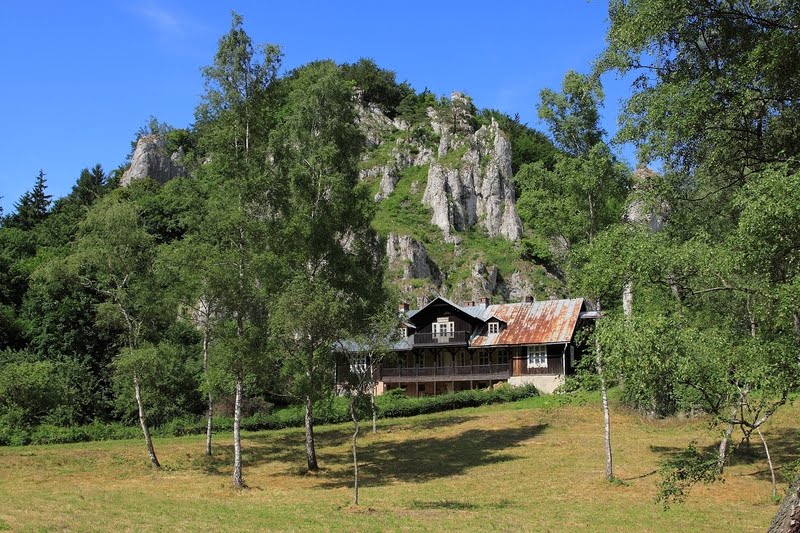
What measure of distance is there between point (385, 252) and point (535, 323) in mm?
25431

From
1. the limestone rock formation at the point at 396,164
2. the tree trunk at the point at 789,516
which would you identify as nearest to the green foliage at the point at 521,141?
the limestone rock formation at the point at 396,164

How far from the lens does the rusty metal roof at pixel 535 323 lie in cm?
4709

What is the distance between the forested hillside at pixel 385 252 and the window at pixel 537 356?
54.6 feet

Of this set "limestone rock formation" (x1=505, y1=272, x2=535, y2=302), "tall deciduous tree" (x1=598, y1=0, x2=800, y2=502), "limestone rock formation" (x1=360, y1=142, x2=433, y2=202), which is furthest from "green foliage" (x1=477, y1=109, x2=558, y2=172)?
"tall deciduous tree" (x1=598, y1=0, x2=800, y2=502)

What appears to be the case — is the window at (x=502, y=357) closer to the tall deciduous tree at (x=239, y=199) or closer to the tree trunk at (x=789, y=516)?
the tall deciduous tree at (x=239, y=199)

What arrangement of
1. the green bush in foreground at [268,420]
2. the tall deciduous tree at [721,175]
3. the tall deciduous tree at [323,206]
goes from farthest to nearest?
the green bush in foreground at [268,420], the tall deciduous tree at [323,206], the tall deciduous tree at [721,175]

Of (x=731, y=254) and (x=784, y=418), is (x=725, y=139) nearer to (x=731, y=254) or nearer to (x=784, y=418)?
(x=731, y=254)

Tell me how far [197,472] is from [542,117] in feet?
59.4

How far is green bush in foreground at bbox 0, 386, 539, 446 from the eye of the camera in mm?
32844

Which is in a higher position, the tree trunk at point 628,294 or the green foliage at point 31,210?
the green foliage at point 31,210

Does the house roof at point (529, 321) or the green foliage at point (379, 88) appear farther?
the green foliage at point (379, 88)

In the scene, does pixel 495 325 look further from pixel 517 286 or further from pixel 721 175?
pixel 721 175

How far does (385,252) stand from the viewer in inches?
1033

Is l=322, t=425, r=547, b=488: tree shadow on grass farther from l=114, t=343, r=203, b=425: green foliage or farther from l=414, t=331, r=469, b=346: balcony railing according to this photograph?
l=414, t=331, r=469, b=346: balcony railing
